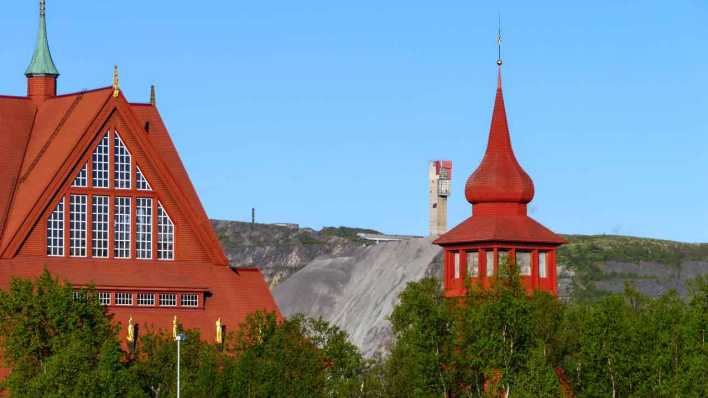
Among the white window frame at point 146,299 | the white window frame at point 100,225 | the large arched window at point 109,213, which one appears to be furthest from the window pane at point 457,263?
the white window frame at point 100,225

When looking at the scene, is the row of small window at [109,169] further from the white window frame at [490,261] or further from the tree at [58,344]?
the white window frame at [490,261]

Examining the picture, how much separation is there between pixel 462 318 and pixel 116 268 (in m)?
22.4

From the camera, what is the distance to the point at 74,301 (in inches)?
4018

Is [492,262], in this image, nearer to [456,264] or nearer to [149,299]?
[456,264]

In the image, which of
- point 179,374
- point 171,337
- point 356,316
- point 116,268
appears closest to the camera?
point 179,374

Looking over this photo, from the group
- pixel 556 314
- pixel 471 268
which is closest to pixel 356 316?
pixel 471 268

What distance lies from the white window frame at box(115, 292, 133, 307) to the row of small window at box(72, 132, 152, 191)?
5.69 m

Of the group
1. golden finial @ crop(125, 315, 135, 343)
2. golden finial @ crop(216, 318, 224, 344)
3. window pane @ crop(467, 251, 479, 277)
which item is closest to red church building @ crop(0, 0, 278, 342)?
golden finial @ crop(125, 315, 135, 343)

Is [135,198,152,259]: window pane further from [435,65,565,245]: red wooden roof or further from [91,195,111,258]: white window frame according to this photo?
[435,65,565,245]: red wooden roof

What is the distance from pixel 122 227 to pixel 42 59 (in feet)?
46.8

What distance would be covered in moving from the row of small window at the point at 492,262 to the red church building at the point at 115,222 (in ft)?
34.6

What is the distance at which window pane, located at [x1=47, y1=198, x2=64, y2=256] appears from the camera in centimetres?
11519

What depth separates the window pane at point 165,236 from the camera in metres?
118

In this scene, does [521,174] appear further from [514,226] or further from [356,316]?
[356,316]
